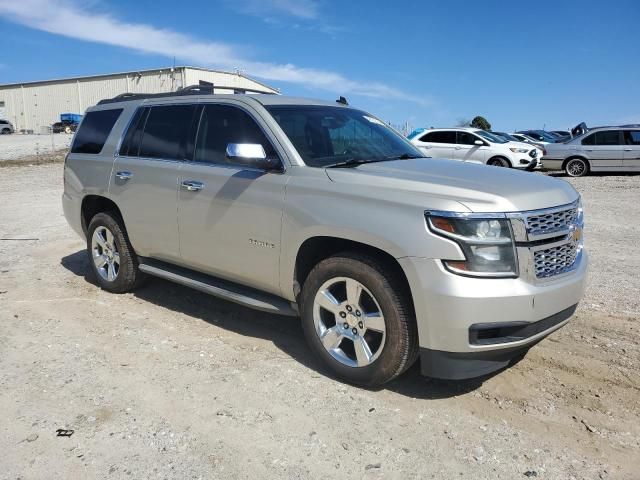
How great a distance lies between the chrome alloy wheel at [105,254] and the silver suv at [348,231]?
0.19m

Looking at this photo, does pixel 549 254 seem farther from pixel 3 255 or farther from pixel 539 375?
pixel 3 255

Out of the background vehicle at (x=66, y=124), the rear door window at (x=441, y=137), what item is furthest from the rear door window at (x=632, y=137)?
the background vehicle at (x=66, y=124)

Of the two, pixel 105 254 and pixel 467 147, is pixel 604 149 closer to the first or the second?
pixel 467 147

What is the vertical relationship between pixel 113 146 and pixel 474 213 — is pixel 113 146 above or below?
above

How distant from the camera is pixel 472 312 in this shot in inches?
126

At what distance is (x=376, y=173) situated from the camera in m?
3.77

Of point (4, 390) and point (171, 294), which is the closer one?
point (4, 390)

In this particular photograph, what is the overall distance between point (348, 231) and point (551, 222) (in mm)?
1251

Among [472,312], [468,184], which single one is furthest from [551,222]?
[472,312]

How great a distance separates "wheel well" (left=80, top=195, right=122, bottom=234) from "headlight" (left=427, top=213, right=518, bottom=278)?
389 cm

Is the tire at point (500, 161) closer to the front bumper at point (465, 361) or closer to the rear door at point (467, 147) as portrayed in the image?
the rear door at point (467, 147)

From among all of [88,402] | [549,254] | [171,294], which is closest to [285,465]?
[88,402]

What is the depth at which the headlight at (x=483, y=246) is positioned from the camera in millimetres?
3211

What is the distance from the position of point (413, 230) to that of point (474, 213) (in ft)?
1.19
